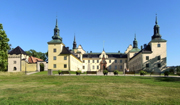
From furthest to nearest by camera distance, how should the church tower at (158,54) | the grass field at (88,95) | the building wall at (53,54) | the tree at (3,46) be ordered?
the building wall at (53,54)
the church tower at (158,54)
the tree at (3,46)
the grass field at (88,95)

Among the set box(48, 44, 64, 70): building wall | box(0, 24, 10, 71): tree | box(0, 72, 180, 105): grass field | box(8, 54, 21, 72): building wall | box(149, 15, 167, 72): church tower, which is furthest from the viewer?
box(8, 54, 21, 72): building wall

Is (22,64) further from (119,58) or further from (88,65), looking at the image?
(119,58)

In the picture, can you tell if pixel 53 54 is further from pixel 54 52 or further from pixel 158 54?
pixel 158 54

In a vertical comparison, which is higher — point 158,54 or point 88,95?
point 158,54

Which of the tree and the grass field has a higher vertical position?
the tree

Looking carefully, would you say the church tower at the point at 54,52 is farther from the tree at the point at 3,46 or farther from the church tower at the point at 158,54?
the church tower at the point at 158,54

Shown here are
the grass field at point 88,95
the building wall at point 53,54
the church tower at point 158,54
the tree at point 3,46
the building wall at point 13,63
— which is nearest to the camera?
the grass field at point 88,95

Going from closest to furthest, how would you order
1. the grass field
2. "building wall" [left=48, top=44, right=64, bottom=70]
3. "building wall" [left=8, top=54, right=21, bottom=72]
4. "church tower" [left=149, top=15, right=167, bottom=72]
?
the grass field < "church tower" [left=149, top=15, right=167, bottom=72] < "building wall" [left=48, top=44, right=64, bottom=70] < "building wall" [left=8, top=54, right=21, bottom=72]

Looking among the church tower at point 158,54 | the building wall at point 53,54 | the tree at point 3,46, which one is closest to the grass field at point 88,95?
the tree at point 3,46

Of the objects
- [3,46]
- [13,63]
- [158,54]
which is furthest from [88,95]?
[13,63]

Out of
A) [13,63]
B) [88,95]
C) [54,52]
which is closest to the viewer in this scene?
[88,95]

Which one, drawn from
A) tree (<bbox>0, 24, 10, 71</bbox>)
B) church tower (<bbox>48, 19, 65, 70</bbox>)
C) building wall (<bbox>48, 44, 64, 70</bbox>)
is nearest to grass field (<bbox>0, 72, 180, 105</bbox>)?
tree (<bbox>0, 24, 10, 71</bbox>)

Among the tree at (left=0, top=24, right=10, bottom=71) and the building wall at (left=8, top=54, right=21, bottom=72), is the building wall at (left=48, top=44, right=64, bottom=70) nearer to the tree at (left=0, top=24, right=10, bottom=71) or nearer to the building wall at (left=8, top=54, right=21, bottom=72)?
the building wall at (left=8, top=54, right=21, bottom=72)

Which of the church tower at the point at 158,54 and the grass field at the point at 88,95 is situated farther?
the church tower at the point at 158,54
